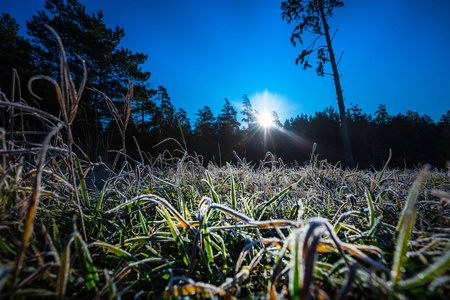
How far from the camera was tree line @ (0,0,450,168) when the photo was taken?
6277 millimetres

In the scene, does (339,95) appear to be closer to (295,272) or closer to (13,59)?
(295,272)

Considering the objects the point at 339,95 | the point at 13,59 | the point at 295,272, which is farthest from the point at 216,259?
the point at 13,59

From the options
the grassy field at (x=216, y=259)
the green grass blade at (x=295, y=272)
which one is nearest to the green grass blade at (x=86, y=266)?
the grassy field at (x=216, y=259)

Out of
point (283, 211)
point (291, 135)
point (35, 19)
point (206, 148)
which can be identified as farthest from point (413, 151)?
point (35, 19)

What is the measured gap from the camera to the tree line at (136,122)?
6277 millimetres

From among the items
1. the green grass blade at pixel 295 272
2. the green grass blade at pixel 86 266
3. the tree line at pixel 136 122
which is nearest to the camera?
the green grass blade at pixel 295 272

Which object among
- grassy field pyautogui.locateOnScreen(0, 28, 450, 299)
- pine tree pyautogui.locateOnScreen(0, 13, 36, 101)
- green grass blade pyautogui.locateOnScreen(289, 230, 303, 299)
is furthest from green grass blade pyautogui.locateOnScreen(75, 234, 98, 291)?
pine tree pyautogui.locateOnScreen(0, 13, 36, 101)

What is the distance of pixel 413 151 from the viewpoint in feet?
81.6

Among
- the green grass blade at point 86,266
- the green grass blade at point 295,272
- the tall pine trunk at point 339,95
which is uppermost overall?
the tall pine trunk at point 339,95

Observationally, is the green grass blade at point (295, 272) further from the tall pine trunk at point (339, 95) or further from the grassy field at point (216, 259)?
the tall pine trunk at point (339, 95)

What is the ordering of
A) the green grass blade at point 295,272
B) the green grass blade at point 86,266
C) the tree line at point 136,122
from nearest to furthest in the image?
the green grass blade at point 295,272 → the green grass blade at point 86,266 → the tree line at point 136,122

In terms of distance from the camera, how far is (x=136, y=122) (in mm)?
1772

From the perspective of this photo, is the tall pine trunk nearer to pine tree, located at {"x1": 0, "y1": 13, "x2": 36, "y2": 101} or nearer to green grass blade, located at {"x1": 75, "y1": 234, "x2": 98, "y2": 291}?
green grass blade, located at {"x1": 75, "y1": 234, "x2": 98, "y2": 291}

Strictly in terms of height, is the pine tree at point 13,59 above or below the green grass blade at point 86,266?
above
